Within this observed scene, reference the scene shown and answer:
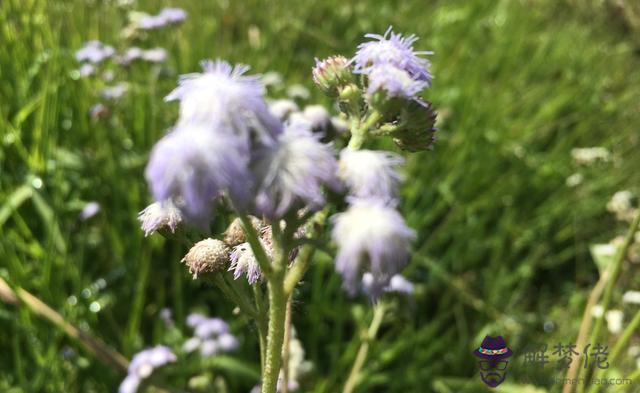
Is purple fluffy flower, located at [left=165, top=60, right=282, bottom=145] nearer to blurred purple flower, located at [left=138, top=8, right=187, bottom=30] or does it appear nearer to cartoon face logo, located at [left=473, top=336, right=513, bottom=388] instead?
cartoon face logo, located at [left=473, top=336, right=513, bottom=388]

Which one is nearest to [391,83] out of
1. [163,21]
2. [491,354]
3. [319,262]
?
[491,354]

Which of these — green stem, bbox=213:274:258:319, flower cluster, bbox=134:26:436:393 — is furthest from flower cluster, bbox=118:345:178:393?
flower cluster, bbox=134:26:436:393

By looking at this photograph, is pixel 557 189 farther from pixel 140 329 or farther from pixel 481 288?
pixel 140 329

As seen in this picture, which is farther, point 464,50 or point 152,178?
point 464,50

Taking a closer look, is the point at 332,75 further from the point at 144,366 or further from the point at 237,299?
the point at 144,366

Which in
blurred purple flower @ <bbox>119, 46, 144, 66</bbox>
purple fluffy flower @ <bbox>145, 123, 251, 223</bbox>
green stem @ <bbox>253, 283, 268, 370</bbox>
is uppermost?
blurred purple flower @ <bbox>119, 46, 144, 66</bbox>

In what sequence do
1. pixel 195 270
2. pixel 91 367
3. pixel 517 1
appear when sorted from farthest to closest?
pixel 517 1 → pixel 91 367 → pixel 195 270

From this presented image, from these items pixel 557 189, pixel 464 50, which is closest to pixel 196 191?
pixel 557 189

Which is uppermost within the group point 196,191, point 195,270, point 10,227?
point 10,227
